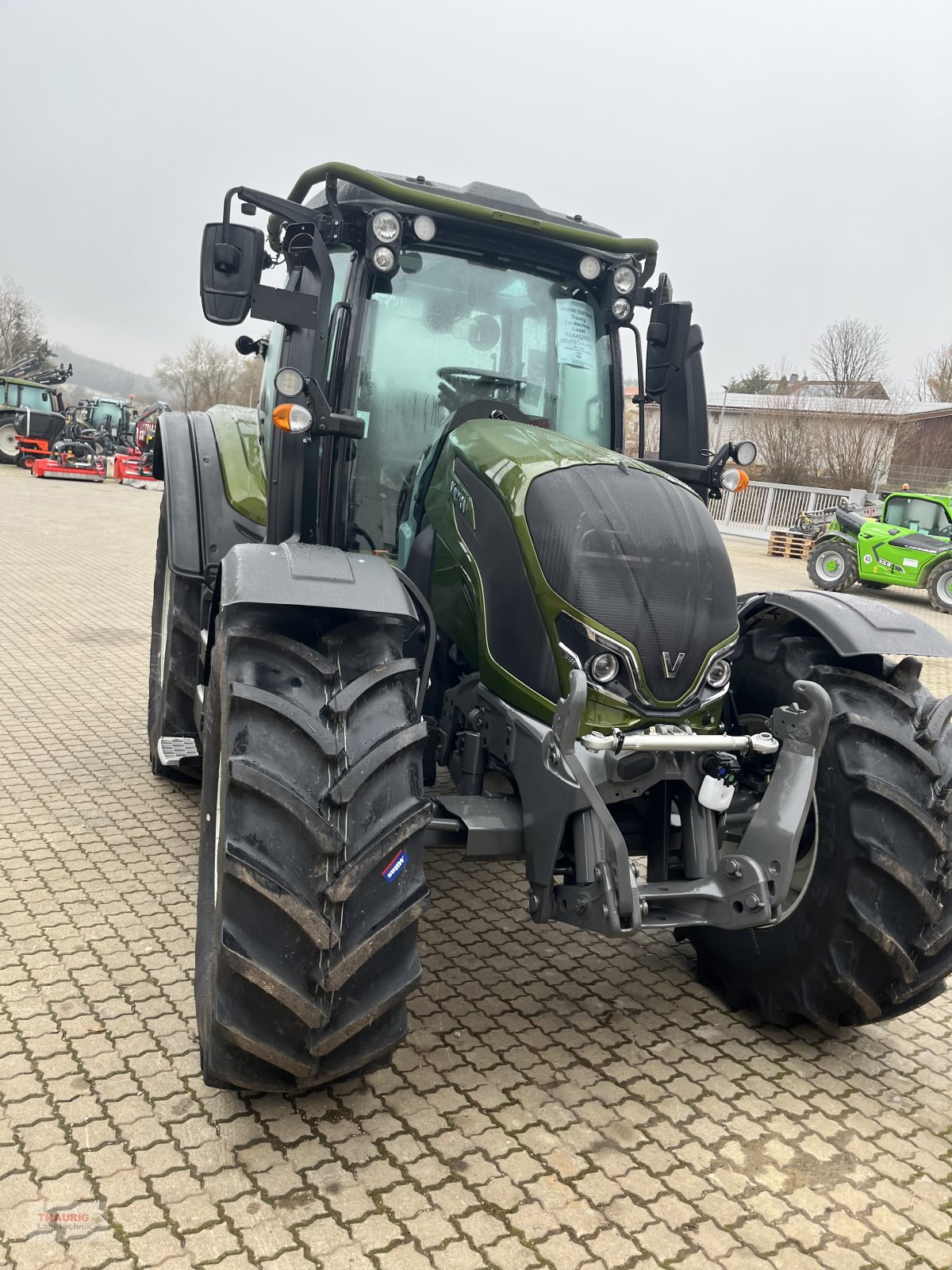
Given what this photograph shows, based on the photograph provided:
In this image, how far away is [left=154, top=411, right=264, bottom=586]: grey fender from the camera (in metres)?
4.18

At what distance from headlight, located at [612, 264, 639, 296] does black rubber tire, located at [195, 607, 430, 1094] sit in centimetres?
201

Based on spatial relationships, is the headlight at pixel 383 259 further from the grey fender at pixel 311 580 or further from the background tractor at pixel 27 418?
the background tractor at pixel 27 418

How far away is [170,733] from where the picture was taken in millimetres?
4547

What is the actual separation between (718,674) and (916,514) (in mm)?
15141

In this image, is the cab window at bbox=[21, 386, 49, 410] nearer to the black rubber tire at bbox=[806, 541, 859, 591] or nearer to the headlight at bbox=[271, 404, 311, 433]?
the black rubber tire at bbox=[806, 541, 859, 591]

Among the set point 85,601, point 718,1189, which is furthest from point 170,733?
point 85,601

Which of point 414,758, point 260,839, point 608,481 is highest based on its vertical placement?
point 608,481

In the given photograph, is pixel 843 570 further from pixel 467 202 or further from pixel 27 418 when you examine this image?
pixel 27 418

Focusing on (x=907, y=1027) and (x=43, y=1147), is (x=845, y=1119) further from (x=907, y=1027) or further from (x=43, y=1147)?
(x=43, y=1147)

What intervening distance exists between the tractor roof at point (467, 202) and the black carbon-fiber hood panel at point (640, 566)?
1.14 meters

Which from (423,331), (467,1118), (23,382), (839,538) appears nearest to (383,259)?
(423,331)

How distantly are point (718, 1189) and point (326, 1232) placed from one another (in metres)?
0.95

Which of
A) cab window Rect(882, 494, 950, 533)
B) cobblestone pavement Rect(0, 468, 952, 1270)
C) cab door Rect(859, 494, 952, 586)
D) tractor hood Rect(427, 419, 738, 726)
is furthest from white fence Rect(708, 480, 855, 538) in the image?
tractor hood Rect(427, 419, 738, 726)

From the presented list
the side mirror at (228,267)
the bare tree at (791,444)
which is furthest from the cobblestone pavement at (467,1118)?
the bare tree at (791,444)
